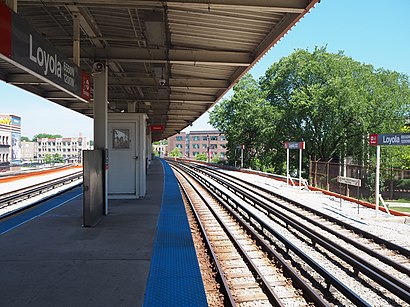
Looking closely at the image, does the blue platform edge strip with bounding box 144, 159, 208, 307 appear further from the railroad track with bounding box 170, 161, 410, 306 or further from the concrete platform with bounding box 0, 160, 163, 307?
the railroad track with bounding box 170, 161, 410, 306

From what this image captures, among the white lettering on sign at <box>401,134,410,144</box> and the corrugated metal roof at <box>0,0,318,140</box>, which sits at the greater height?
the corrugated metal roof at <box>0,0,318,140</box>

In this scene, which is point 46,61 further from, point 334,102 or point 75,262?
point 334,102

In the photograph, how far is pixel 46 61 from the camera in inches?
191

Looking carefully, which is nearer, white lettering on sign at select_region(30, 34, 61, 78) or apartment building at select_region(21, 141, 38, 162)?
white lettering on sign at select_region(30, 34, 61, 78)

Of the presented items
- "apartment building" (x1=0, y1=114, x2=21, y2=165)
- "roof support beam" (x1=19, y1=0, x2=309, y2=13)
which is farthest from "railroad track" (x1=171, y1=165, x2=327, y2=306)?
"apartment building" (x1=0, y1=114, x2=21, y2=165)

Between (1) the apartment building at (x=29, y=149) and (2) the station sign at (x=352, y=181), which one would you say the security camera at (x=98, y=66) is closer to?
(2) the station sign at (x=352, y=181)

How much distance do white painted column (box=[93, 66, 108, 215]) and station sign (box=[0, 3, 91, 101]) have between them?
2.77m

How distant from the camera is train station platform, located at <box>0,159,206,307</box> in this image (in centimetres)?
413

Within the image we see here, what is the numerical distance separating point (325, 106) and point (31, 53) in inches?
1256

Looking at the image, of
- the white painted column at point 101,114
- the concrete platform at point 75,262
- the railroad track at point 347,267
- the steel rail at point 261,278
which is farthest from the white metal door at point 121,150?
the steel rail at point 261,278

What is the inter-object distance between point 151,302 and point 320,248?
197 inches

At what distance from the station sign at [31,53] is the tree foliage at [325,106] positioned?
29785 mm

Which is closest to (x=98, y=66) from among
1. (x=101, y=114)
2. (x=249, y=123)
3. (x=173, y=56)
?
(x=101, y=114)

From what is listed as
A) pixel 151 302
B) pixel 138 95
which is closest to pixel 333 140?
pixel 138 95
